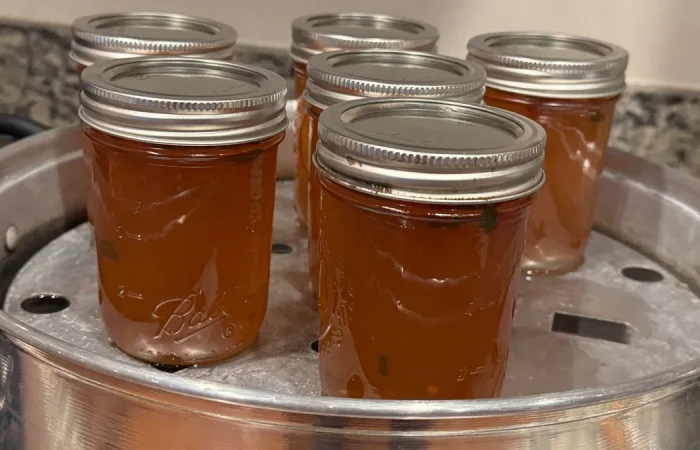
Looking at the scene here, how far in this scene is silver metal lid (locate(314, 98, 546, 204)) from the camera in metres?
0.36

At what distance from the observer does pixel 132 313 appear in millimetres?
459

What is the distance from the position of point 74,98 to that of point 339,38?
Answer: 42cm

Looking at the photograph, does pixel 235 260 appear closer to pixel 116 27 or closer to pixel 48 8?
pixel 116 27

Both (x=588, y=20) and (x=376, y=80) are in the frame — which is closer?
(x=376, y=80)

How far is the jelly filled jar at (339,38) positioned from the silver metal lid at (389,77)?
49 millimetres

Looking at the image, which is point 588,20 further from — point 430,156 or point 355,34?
point 430,156

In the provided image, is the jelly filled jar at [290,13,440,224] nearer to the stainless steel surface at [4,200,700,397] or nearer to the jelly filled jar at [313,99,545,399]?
the stainless steel surface at [4,200,700,397]

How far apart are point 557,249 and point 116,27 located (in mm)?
388

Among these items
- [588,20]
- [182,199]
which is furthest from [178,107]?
[588,20]

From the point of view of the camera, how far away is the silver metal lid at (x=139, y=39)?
551mm

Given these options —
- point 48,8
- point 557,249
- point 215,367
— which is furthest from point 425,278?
point 48,8

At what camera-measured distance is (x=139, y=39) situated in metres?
0.55

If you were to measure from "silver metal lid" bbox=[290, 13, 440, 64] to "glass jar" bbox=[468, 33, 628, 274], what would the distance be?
48 millimetres

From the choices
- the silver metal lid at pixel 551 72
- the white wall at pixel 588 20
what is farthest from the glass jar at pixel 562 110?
the white wall at pixel 588 20
